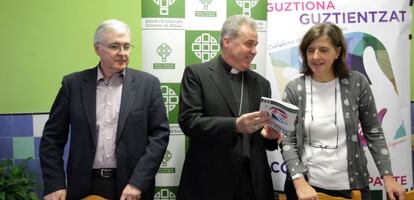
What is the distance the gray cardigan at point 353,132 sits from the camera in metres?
1.74

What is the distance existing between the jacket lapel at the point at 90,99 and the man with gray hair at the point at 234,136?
43 cm

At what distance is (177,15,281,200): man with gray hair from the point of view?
1973 millimetres

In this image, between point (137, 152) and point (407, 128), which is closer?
point (137, 152)

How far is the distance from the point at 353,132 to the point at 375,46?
100 cm

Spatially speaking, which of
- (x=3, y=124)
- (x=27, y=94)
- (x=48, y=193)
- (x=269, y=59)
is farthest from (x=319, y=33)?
(x=3, y=124)

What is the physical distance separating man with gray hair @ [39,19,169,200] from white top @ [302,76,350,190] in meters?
0.73

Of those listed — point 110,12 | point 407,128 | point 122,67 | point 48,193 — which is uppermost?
point 110,12

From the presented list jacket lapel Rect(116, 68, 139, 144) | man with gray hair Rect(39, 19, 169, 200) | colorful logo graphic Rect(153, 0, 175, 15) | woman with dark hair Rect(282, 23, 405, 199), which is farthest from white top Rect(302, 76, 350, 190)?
colorful logo graphic Rect(153, 0, 175, 15)

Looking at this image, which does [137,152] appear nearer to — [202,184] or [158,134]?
[158,134]

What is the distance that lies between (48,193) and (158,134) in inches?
24.2

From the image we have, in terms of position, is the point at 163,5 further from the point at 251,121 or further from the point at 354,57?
the point at 354,57

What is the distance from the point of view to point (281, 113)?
1.59 metres

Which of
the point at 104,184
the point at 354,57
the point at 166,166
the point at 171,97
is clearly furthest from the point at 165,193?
the point at 354,57

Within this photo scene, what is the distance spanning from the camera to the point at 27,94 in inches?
107
